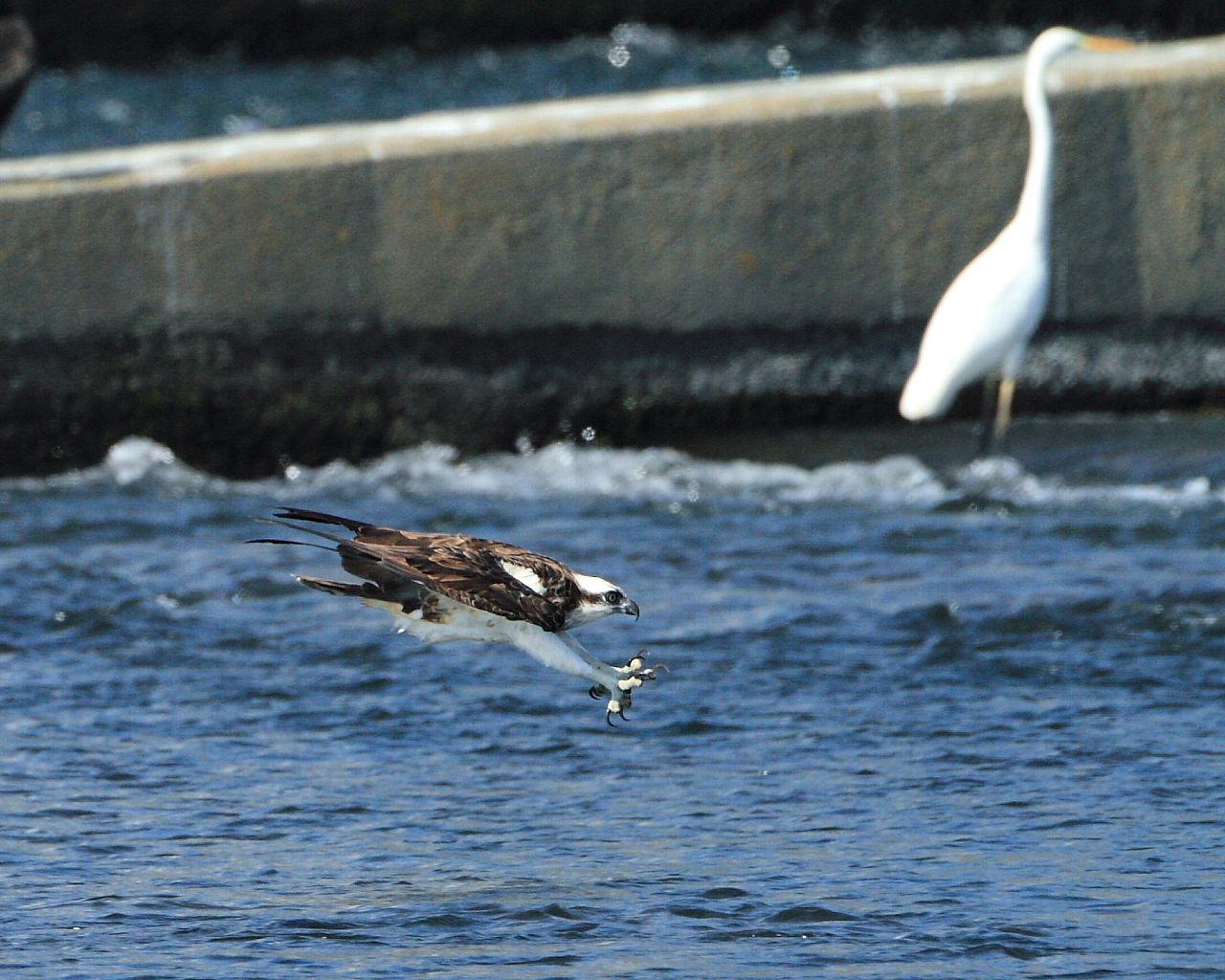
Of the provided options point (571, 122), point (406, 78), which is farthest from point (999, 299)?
point (406, 78)

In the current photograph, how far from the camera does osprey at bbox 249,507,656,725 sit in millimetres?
4602

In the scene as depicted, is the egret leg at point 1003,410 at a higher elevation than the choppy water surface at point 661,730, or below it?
higher

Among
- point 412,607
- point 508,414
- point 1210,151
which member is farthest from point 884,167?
point 412,607

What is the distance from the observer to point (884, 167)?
8883 mm

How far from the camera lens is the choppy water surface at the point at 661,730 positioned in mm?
4719

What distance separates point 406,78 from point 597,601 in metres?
15.2

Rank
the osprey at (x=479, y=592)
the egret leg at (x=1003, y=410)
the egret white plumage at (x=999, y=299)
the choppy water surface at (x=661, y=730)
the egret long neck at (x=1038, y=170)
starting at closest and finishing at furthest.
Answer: the osprey at (x=479, y=592) < the choppy water surface at (x=661, y=730) < the egret white plumage at (x=999, y=299) < the egret long neck at (x=1038, y=170) < the egret leg at (x=1003, y=410)

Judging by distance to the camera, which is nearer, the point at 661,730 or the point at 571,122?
the point at 661,730

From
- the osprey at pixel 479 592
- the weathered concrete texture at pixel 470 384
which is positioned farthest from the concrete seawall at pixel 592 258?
the osprey at pixel 479 592

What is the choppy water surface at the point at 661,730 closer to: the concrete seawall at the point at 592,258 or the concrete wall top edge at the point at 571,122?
the concrete seawall at the point at 592,258

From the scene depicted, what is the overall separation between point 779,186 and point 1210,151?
1.78 meters

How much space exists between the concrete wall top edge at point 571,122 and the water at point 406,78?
6.37m

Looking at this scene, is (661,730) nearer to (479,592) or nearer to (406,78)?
(479,592)

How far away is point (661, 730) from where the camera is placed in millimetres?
6195
